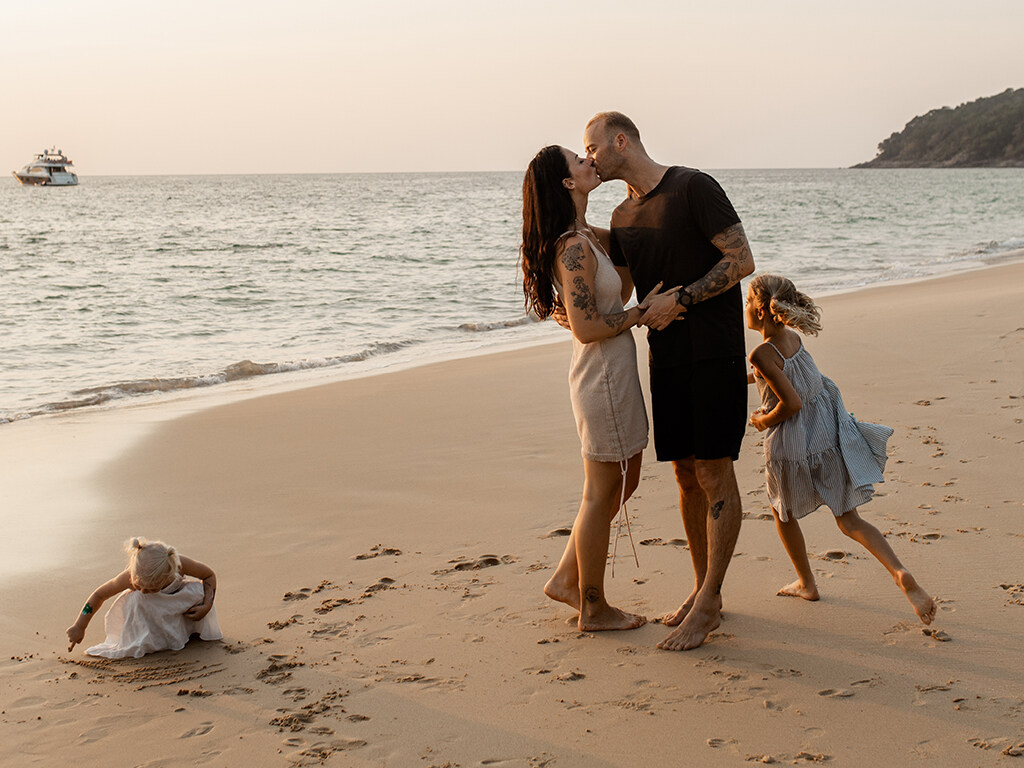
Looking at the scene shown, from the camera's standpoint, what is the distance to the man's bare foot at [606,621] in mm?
3559

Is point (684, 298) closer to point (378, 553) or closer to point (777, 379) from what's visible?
point (777, 379)

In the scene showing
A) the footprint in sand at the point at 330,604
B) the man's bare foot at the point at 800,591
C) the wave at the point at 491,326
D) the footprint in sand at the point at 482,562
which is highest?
the wave at the point at 491,326

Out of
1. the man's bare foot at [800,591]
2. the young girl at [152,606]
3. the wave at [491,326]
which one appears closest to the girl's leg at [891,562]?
the man's bare foot at [800,591]

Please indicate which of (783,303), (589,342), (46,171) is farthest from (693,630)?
(46,171)

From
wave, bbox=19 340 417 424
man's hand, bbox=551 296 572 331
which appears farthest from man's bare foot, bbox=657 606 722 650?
wave, bbox=19 340 417 424

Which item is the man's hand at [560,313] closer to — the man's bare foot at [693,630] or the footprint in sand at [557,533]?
the man's bare foot at [693,630]

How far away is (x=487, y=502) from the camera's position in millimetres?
5086

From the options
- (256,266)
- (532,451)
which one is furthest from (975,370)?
(256,266)

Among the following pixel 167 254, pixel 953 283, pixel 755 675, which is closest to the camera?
pixel 755 675

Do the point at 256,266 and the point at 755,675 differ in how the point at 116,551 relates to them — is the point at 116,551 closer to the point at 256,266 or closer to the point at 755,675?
the point at 755,675

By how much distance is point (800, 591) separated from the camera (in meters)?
3.70

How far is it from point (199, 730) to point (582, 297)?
193 centimetres

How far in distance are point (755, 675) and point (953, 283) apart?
13.5 meters

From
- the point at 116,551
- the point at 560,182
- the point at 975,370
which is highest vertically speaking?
the point at 560,182
